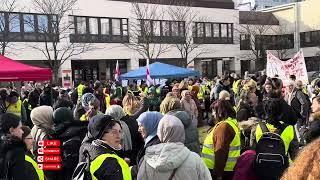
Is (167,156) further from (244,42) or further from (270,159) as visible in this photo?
(244,42)

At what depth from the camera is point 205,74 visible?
46094 millimetres

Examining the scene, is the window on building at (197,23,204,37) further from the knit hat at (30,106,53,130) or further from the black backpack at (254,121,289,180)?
the black backpack at (254,121,289,180)

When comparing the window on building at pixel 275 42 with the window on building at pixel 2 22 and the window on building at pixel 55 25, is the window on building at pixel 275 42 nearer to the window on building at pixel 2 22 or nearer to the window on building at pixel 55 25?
the window on building at pixel 55 25

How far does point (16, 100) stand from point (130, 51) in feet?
92.3

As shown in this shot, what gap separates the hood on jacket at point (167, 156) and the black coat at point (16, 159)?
1071mm

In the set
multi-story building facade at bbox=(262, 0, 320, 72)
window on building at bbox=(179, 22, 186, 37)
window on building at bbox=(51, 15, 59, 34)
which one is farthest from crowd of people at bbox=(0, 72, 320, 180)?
multi-story building facade at bbox=(262, 0, 320, 72)

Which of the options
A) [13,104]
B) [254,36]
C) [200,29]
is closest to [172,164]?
[13,104]

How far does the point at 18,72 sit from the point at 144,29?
30.6m

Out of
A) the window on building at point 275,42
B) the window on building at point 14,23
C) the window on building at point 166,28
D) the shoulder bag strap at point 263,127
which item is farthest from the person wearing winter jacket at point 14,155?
the window on building at point 275,42

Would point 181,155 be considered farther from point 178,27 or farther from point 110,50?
point 178,27

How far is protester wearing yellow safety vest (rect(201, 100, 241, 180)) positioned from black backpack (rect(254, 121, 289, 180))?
0.50 m

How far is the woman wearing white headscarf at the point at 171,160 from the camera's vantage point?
132 inches

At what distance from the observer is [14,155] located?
3652 mm

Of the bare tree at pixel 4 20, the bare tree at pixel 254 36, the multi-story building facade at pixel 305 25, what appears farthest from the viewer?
the multi-story building facade at pixel 305 25
